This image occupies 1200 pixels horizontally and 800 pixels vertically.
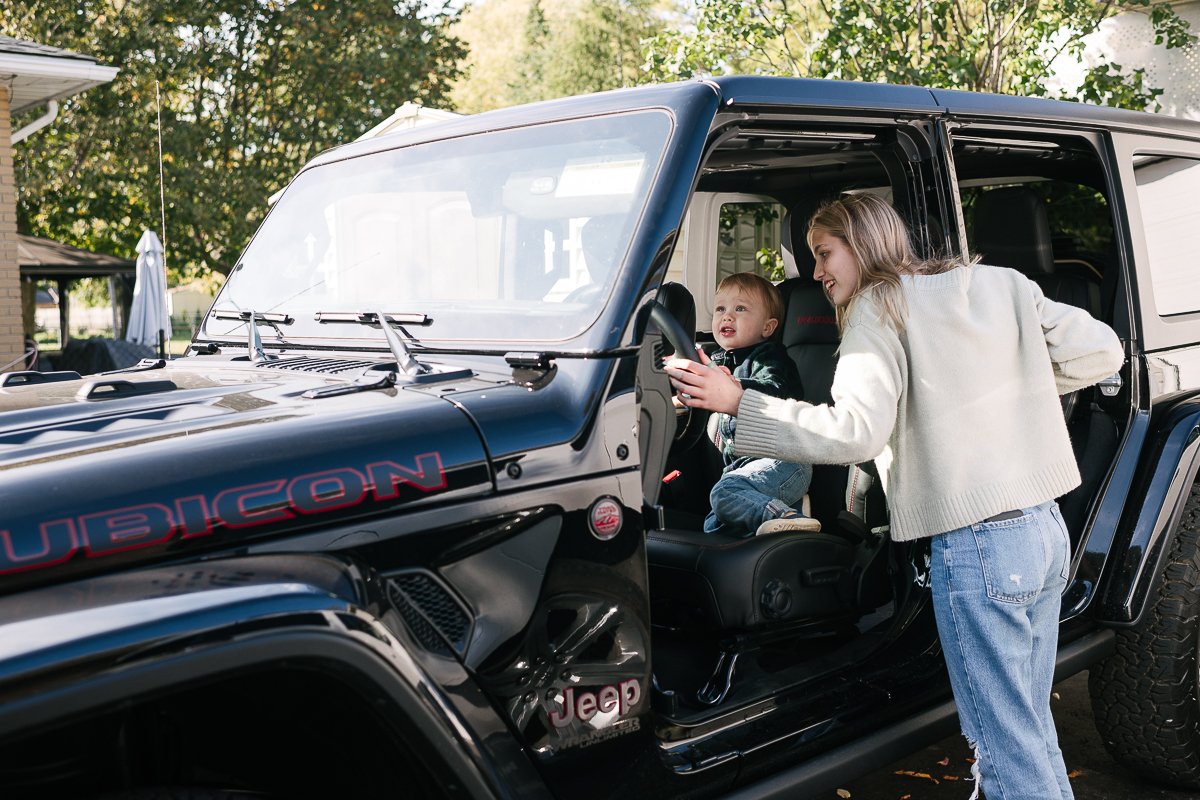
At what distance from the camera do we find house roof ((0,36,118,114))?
399 inches

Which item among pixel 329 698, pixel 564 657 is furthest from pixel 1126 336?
pixel 329 698

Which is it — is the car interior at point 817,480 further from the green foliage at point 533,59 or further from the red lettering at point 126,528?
the green foliage at point 533,59

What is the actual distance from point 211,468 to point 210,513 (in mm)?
79

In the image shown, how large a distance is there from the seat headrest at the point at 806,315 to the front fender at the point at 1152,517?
103cm

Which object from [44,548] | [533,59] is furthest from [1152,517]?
[533,59]

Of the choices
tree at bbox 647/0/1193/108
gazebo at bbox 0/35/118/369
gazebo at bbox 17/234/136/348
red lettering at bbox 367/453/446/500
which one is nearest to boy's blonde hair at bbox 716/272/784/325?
red lettering at bbox 367/453/446/500

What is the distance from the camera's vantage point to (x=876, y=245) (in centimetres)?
250

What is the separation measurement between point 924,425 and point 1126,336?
1.26 meters

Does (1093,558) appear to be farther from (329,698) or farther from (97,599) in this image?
(97,599)

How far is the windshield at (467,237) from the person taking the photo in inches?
89.8

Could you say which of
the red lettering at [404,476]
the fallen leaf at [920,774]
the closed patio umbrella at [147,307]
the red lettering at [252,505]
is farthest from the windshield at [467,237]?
the closed patio umbrella at [147,307]

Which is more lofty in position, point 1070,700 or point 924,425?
point 924,425

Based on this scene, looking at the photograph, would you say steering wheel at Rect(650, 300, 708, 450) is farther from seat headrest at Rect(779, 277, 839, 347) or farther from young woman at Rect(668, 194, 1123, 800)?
seat headrest at Rect(779, 277, 839, 347)

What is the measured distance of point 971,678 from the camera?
2.43 metres
